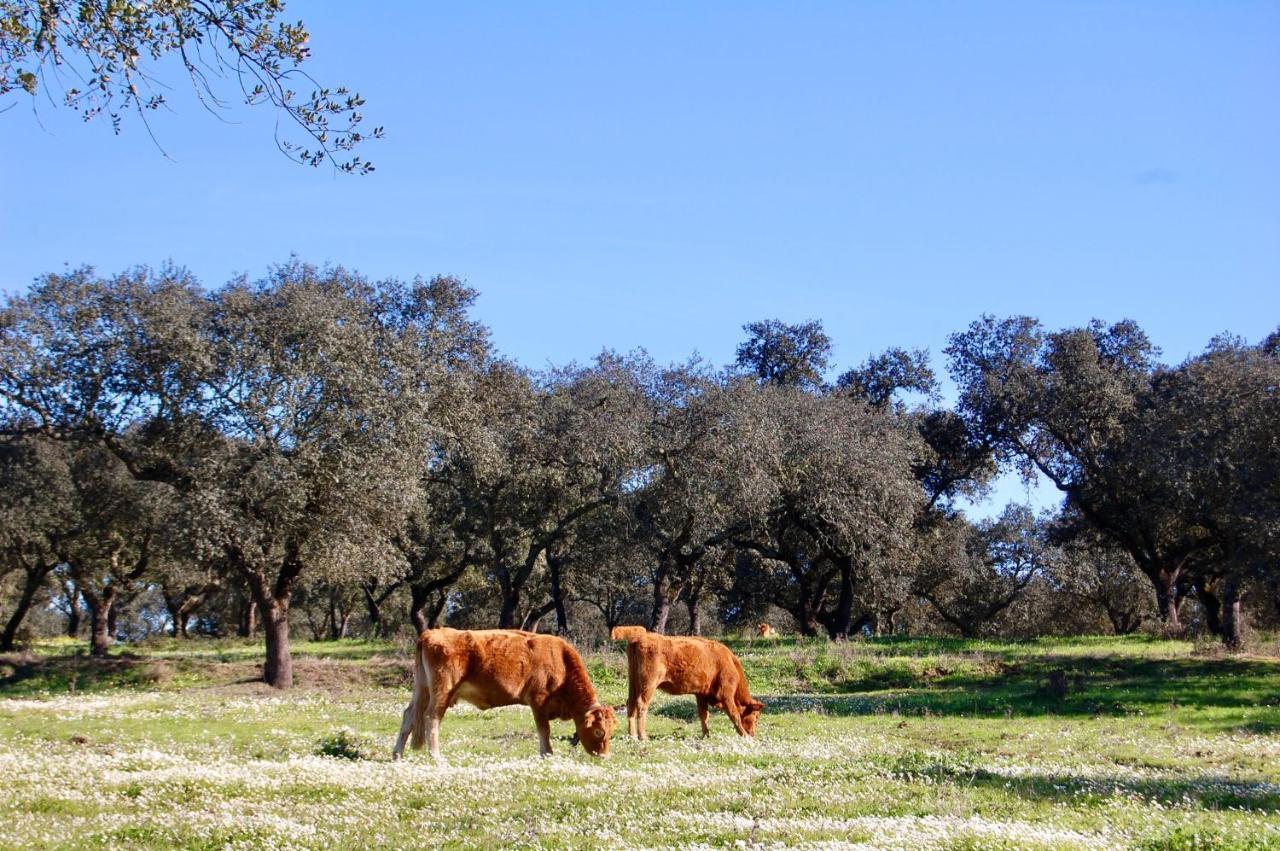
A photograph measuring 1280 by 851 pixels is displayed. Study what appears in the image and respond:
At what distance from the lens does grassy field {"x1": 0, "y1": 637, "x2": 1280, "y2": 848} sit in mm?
10617

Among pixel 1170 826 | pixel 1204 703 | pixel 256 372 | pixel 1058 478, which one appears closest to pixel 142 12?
pixel 1170 826

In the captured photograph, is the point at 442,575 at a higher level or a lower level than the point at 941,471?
lower

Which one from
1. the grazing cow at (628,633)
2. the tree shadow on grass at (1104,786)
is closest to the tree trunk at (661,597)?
the grazing cow at (628,633)

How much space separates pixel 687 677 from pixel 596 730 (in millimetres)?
4130

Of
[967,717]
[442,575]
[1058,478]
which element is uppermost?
[1058,478]

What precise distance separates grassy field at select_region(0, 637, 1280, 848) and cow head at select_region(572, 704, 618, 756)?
0.32 meters

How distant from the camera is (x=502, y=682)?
672 inches

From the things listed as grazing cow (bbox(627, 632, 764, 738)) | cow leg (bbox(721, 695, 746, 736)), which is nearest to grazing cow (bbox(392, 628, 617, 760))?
grazing cow (bbox(627, 632, 764, 738))

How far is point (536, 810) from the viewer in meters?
11.7

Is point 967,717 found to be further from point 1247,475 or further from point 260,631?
point 260,631

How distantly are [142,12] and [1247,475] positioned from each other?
3062 centimetres

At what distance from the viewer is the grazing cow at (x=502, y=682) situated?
644 inches

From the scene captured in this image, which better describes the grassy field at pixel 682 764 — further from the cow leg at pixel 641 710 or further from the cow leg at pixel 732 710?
the cow leg at pixel 732 710

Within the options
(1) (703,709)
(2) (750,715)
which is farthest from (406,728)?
(2) (750,715)
